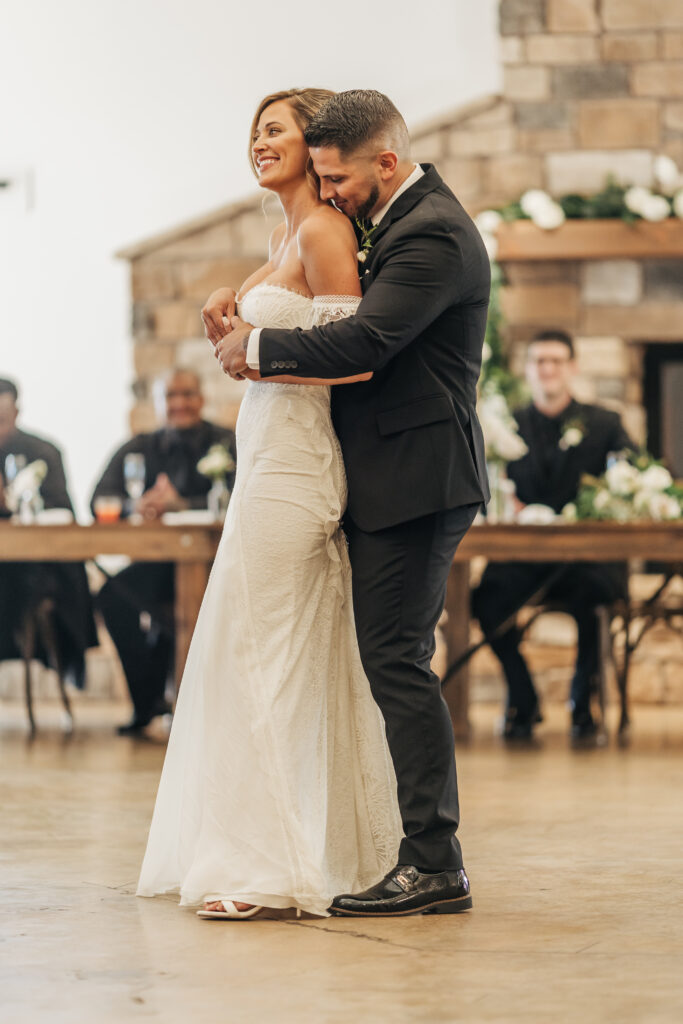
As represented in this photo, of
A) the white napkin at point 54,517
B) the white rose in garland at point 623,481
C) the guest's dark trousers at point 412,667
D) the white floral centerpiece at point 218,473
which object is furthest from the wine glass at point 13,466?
the guest's dark trousers at point 412,667

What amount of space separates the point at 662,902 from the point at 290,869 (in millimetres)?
662

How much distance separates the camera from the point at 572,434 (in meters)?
5.55

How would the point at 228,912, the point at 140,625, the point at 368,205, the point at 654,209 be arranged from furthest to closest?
the point at 654,209 → the point at 140,625 → the point at 368,205 → the point at 228,912

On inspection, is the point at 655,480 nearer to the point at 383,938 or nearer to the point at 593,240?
the point at 593,240

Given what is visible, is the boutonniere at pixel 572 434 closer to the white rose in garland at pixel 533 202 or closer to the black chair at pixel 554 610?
the black chair at pixel 554 610

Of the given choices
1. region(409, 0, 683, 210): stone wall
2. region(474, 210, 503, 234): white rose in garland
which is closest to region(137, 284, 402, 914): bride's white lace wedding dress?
region(474, 210, 503, 234): white rose in garland

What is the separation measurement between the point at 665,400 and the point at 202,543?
9.35 ft

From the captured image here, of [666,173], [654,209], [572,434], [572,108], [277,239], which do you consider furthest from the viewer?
[572,108]

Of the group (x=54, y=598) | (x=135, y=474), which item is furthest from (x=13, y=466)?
(x=54, y=598)

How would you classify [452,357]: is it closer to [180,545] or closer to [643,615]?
[180,545]

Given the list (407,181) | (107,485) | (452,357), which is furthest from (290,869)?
(107,485)

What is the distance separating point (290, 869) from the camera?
2580 millimetres

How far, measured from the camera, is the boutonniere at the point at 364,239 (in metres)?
2.69

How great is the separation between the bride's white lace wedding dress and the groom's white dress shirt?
0.13m
